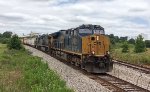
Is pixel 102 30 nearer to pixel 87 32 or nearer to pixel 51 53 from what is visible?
pixel 87 32

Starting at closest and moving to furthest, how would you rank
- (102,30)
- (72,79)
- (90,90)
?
(90,90) < (72,79) < (102,30)

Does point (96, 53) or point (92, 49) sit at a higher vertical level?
point (92, 49)

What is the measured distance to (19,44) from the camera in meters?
59.7

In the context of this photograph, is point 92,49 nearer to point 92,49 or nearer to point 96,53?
point 92,49

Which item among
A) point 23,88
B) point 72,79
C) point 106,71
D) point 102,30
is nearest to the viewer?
point 23,88

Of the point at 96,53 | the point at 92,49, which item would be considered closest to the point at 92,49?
the point at 92,49

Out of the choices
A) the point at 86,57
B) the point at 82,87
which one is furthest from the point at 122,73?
the point at 82,87

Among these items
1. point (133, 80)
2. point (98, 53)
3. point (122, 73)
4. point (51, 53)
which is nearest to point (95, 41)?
point (98, 53)

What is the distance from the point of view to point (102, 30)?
2567cm

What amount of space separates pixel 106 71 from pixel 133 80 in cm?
354

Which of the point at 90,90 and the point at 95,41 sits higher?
the point at 95,41

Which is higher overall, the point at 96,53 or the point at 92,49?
the point at 92,49

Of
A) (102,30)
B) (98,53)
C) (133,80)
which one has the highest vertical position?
(102,30)

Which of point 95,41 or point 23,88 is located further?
point 95,41
